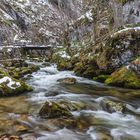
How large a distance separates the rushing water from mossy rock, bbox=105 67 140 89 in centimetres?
77

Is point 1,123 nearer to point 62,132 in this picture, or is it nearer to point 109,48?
point 62,132

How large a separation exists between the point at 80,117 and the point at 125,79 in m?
6.99

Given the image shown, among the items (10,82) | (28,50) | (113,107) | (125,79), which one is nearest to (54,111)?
(113,107)

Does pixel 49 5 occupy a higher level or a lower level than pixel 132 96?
higher

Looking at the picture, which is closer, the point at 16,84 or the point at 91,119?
the point at 91,119

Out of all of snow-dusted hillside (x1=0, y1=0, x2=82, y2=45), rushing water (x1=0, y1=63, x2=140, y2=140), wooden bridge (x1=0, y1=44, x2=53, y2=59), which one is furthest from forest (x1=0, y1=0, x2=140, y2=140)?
snow-dusted hillside (x1=0, y1=0, x2=82, y2=45)

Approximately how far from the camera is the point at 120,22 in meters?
33.0

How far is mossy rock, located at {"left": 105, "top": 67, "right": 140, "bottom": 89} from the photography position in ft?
52.6

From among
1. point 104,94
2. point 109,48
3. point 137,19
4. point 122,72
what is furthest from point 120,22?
point 104,94

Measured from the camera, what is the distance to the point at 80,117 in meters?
10.2

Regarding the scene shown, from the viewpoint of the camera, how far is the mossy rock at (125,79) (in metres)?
16.0

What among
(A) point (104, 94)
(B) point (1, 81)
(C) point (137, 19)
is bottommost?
(A) point (104, 94)

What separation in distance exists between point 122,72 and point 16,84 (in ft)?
20.2

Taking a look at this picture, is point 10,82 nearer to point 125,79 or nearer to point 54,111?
point 54,111
